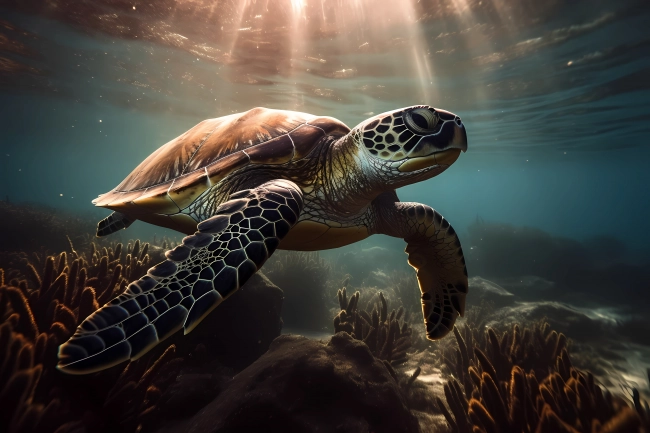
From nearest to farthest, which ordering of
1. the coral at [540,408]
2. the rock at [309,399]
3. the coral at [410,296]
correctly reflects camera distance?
the coral at [540,408]
the rock at [309,399]
the coral at [410,296]

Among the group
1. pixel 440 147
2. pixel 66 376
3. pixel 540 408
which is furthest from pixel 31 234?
pixel 540 408

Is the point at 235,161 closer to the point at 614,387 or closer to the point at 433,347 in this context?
the point at 433,347

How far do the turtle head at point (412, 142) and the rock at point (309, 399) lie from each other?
1.81m

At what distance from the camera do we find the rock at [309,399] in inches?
85.2

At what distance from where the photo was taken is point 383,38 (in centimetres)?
940

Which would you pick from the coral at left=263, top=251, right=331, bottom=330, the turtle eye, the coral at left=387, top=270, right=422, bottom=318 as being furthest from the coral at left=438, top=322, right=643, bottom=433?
the coral at left=387, top=270, right=422, bottom=318

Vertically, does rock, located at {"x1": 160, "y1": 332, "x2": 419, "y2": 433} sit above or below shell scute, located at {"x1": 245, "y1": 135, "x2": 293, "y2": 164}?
below

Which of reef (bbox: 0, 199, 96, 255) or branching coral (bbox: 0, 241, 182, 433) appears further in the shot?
reef (bbox: 0, 199, 96, 255)

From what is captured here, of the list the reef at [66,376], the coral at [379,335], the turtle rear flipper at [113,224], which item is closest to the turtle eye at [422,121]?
the reef at [66,376]

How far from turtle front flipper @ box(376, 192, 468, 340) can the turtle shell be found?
3.92 ft

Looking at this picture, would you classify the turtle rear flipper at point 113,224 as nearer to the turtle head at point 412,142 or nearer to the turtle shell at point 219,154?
the turtle shell at point 219,154

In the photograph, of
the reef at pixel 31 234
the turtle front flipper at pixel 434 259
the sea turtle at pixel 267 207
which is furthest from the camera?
the reef at pixel 31 234

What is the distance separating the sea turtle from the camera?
1.37 metres

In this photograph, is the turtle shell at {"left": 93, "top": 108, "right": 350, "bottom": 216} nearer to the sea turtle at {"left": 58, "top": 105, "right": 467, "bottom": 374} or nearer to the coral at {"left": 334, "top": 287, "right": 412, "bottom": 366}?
the sea turtle at {"left": 58, "top": 105, "right": 467, "bottom": 374}
